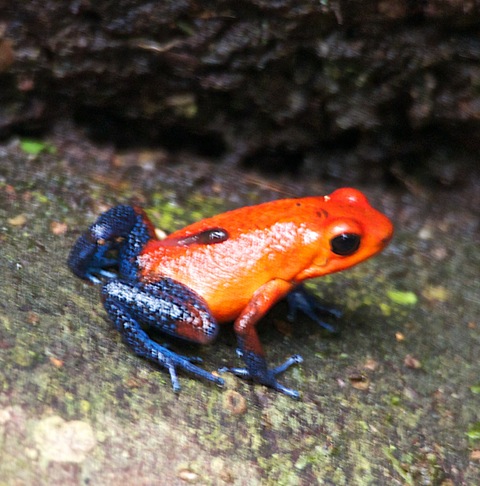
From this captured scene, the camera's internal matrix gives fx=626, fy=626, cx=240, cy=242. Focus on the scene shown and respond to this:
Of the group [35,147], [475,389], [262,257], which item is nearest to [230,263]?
[262,257]

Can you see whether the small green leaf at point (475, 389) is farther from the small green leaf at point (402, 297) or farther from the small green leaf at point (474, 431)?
the small green leaf at point (402, 297)

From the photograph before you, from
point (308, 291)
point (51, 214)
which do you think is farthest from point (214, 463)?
point (51, 214)

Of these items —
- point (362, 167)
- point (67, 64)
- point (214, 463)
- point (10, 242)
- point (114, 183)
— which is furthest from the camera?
point (362, 167)

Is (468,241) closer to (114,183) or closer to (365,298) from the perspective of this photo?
(365,298)

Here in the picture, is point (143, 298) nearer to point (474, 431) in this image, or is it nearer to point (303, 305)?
point (303, 305)

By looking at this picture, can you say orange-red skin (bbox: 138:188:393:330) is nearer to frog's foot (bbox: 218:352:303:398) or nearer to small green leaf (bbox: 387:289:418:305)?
frog's foot (bbox: 218:352:303:398)

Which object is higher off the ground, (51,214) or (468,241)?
(51,214)
